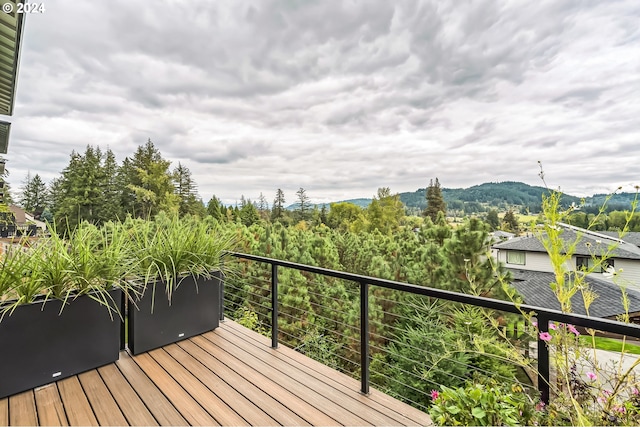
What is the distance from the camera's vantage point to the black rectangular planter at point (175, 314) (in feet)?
8.20

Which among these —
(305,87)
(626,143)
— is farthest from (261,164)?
(626,143)

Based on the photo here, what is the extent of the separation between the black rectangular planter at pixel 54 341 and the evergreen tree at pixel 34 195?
44.6 ft

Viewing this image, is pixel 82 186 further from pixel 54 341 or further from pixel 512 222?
pixel 512 222

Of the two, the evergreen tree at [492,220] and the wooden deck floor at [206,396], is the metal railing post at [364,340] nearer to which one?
the wooden deck floor at [206,396]

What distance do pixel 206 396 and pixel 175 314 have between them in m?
0.98

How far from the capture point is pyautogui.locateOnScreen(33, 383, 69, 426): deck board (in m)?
1.69

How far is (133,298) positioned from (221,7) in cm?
487

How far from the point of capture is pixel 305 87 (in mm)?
9070

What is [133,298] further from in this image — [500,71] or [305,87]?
[500,71]

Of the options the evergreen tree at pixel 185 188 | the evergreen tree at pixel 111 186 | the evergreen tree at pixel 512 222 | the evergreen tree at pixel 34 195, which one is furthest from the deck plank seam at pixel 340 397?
the evergreen tree at pixel 185 188

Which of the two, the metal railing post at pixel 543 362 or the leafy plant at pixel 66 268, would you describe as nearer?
the metal railing post at pixel 543 362

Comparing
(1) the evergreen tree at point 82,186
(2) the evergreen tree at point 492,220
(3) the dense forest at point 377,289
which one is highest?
(1) the evergreen tree at point 82,186

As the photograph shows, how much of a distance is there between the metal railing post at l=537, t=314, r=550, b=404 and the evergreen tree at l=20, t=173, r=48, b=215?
633 inches

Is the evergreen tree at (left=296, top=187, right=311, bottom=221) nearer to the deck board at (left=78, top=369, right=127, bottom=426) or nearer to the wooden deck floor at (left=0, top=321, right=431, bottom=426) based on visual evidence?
the wooden deck floor at (left=0, top=321, right=431, bottom=426)
